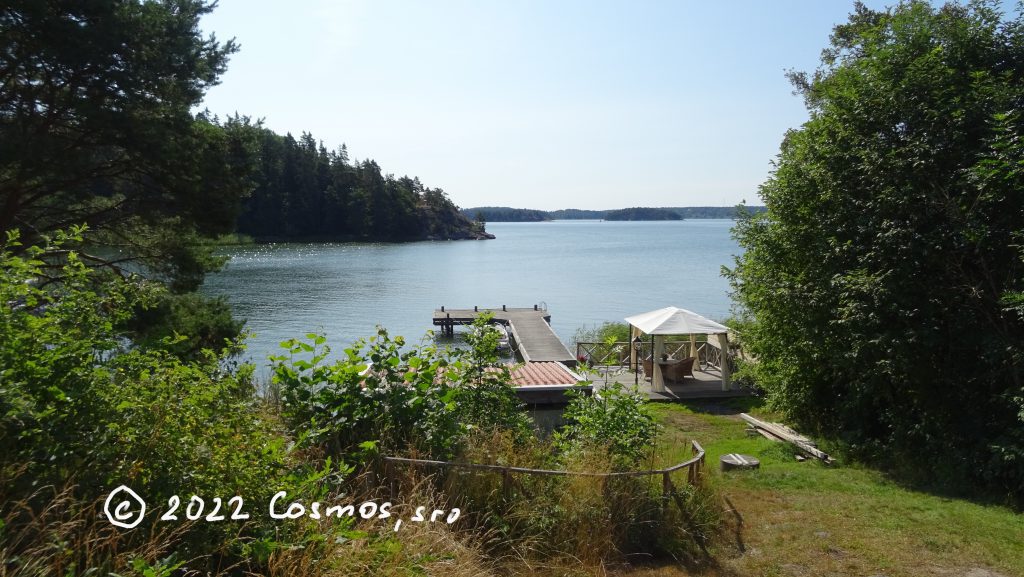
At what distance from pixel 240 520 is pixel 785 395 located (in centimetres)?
1053

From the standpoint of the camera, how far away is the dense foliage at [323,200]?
101688 mm

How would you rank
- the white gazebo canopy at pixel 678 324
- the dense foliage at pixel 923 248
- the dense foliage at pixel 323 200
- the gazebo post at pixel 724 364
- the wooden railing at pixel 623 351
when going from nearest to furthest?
the dense foliage at pixel 923 248 → the white gazebo canopy at pixel 678 324 → the gazebo post at pixel 724 364 → the wooden railing at pixel 623 351 → the dense foliage at pixel 323 200

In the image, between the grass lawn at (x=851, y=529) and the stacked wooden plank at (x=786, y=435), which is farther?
the stacked wooden plank at (x=786, y=435)

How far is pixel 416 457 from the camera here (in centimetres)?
496

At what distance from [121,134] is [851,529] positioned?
1361 centimetres

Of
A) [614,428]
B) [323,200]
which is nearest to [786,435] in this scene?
[614,428]

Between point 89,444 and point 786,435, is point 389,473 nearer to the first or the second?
point 89,444

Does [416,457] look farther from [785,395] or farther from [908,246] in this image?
[785,395]

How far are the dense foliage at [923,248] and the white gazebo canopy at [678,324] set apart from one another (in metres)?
4.40

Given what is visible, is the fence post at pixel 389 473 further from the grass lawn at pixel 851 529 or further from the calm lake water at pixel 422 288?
the calm lake water at pixel 422 288

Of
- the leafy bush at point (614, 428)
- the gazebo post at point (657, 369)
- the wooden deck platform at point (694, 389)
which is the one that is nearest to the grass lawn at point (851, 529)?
the leafy bush at point (614, 428)

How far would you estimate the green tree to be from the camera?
35.5ft

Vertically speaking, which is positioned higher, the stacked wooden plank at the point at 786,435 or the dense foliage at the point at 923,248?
the dense foliage at the point at 923,248

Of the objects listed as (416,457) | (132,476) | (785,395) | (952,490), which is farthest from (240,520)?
(785,395)
